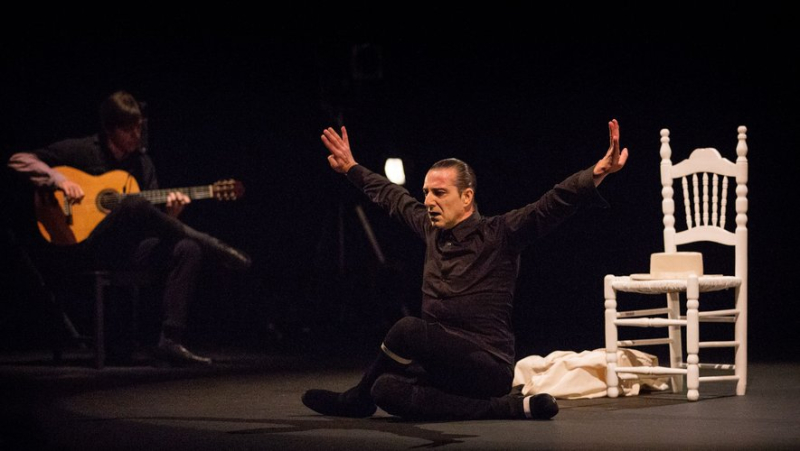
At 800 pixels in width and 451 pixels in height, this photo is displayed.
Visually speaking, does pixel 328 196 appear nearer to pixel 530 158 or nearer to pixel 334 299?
pixel 334 299

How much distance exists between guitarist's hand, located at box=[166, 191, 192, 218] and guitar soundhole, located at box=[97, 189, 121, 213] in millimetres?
243

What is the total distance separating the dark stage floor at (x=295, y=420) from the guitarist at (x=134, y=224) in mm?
519

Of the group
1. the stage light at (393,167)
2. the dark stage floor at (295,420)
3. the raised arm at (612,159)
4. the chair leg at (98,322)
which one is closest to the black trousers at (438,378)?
the dark stage floor at (295,420)

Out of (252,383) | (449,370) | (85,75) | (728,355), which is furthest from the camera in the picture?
(85,75)

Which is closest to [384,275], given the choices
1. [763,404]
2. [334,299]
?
[334,299]

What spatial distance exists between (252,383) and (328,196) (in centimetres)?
275

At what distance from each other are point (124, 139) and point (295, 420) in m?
2.53

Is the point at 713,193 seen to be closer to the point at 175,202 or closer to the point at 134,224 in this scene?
the point at 175,202

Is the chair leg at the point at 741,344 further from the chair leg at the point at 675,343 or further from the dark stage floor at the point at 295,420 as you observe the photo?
the chair leg at the point at 675,343

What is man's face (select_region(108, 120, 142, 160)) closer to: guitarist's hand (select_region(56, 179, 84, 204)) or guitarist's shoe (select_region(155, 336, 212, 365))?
guitarist's hand (select_region(56, 179, 84, 204))

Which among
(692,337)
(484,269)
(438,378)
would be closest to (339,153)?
(484,269)

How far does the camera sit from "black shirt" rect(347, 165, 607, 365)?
3.56 m

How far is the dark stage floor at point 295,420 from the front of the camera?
309cm

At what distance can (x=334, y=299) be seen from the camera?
697 cm
